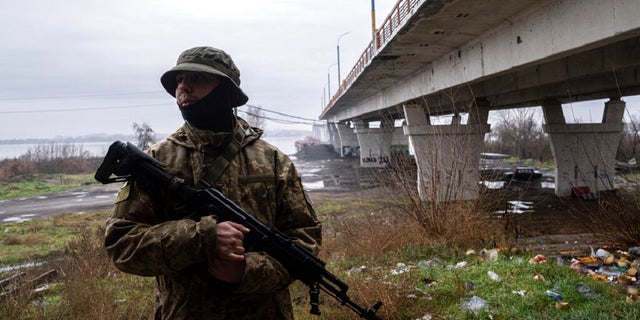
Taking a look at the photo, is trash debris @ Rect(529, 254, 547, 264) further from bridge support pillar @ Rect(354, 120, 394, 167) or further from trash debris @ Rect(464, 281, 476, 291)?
bridge support pillar @ Rect(354, 120, 394, 167)

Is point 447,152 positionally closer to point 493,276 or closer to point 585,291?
point 493,276

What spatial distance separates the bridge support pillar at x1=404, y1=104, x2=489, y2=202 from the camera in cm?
741

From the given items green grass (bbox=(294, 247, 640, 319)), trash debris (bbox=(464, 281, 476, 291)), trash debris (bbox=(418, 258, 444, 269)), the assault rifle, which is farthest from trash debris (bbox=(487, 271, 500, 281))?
the assault rifle

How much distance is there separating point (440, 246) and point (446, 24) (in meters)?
4.45

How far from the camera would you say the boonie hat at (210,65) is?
1.92 meters

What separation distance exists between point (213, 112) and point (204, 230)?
64 cm

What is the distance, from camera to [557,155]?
48.1 feet

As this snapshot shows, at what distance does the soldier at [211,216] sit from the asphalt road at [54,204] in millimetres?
15986

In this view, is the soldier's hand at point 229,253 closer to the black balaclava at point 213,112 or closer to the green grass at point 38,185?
the black balaclava at point 213,112

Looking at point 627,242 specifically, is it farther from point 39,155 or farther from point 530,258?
point 39,155

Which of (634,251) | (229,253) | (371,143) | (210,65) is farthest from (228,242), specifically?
(371,143)

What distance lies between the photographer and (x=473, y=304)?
13.6ft

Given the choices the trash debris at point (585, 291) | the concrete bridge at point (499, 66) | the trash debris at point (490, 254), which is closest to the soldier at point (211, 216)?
the trash debris at point (585, 291)

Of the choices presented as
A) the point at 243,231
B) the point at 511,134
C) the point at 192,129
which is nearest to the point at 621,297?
the point at 243,231
